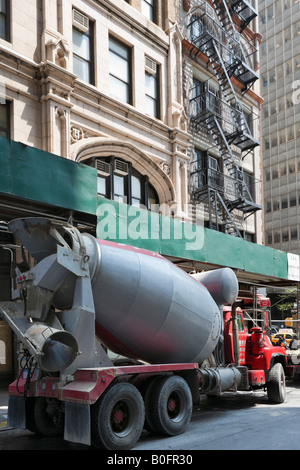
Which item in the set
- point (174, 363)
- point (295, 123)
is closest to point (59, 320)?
point (174, 363)

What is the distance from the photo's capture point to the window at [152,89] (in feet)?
70.9

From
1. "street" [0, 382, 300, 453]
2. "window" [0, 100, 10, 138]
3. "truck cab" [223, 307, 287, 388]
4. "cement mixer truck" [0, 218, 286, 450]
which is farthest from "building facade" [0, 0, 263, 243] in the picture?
"street" [0, 382, 300, 453]

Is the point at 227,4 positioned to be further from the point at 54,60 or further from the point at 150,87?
the point at 54,60

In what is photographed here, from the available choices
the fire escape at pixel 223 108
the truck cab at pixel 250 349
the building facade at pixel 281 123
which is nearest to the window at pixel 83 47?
the fire escape at pixel 223 108

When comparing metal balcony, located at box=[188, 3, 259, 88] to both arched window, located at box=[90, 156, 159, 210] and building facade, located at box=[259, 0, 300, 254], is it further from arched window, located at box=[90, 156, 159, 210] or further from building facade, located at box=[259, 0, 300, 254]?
building facade, located at box=[259, 0, 300, 254]

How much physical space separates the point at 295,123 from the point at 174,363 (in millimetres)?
62856

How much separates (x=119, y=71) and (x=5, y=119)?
637cm

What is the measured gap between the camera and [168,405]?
8680 mm

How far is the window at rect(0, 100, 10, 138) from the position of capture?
15.5 meters

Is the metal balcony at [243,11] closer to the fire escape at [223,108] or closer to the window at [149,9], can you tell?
the fire escape at [223,108]

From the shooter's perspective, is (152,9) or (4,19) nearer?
(4,19)

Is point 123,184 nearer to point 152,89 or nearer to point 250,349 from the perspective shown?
point 152,89

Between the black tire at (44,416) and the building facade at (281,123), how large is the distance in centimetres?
6021

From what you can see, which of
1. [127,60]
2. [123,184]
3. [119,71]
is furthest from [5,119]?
[127,60]
